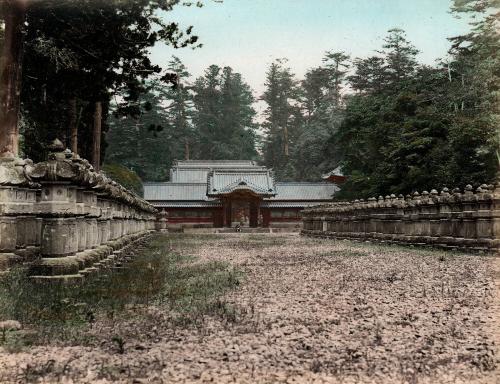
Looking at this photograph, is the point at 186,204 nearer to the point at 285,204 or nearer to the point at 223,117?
the point at 285,204

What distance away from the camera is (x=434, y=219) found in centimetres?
1265

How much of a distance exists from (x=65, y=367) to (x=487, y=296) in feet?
14.0

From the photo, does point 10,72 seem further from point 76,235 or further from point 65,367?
point 65,367

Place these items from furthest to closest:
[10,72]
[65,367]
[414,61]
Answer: [414,61]
[10,72]
[65,367]

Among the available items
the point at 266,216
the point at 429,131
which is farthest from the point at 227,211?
the point at 429,131

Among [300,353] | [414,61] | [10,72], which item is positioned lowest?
[300,353]

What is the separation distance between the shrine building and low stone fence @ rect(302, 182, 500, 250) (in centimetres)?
2429

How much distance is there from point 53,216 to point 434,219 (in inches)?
385

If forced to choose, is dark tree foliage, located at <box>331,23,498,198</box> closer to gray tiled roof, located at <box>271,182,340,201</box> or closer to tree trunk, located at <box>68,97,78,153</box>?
gray tiled roof, located at <box>271,182,340,201</box>

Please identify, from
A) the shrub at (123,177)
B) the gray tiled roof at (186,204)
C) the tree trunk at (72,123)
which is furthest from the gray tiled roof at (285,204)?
the tree trunk at (72,123)

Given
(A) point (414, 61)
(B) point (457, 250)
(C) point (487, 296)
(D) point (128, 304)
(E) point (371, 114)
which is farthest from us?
(A) point (414, 61)

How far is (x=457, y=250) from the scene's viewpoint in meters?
11.4

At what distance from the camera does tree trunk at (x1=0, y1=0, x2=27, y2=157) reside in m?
9.72

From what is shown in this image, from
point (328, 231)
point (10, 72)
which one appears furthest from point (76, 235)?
point (328, 231)
